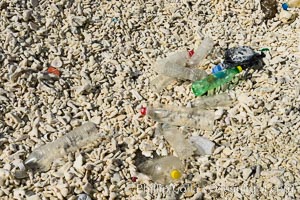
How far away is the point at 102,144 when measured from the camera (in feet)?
7.47

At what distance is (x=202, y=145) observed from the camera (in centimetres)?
234

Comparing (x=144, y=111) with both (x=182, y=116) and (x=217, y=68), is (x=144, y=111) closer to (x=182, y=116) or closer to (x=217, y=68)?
(x=182, y=116)

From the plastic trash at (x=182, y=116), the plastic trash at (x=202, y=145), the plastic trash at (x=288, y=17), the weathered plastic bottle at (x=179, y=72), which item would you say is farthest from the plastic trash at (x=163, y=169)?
the plastic trash at (x=288, y=17)

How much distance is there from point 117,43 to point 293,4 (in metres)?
0.99

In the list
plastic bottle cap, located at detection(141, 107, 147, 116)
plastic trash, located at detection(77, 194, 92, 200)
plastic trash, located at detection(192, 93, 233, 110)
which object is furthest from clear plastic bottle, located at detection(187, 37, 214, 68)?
plastic trash, located at detection(77, 194, 92, 200)

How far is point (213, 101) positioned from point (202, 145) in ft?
0.91

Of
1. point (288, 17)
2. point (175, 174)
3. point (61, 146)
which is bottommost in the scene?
point (175, 174)

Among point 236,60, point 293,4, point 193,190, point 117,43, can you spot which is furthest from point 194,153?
point 293,4

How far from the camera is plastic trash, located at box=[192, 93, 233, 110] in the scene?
99.3 inches

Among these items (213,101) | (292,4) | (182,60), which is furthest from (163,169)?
(292,4)

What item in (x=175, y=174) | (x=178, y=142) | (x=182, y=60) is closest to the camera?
(x=175, y=174)

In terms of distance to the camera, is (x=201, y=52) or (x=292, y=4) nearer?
(x=201, y=52)

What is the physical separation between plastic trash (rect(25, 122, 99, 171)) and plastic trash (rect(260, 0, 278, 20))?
1240 millimetres

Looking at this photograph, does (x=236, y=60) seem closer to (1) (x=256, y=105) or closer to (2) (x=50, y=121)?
(1) (x=256, y=105)
